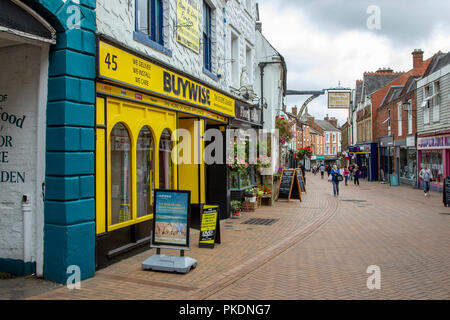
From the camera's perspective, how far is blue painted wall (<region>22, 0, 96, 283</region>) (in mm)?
5703

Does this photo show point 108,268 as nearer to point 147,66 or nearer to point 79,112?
point 79,112

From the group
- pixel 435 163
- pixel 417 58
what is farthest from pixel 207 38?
pixel 417 58

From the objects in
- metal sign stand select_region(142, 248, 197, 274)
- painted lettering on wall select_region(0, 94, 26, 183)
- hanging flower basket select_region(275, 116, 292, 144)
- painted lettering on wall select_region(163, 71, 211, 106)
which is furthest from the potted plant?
hanging flower basket select_region(275, 116, 292, 144)

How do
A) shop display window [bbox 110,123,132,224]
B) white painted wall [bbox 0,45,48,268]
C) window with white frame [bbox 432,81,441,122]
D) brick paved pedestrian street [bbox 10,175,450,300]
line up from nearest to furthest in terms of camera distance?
brick paved pedestrian street [bbox 10,175,450,300] → white painted wall [bbox 0,45,48,268] → shop display window [bbox 110,123,132,224] → window with white frame [bbox 432,81,441,122]

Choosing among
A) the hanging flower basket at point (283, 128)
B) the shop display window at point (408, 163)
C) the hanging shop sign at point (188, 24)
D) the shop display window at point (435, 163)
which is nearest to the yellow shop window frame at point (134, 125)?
the hanging shop sign at point (188, 24)

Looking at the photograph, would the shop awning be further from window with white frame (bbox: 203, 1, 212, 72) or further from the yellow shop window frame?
window with white frame (bbox: 203, 1, 212, 72)

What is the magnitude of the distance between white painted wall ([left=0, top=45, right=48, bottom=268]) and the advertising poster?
5.92ft

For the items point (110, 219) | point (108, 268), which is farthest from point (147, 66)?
point (108, 268)

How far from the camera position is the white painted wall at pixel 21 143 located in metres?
5.95

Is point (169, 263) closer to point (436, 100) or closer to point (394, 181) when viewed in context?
point (436, 100)

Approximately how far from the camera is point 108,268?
21.6 feet

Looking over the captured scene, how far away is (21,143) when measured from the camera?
605 cm
